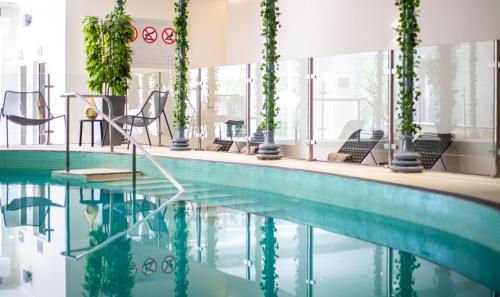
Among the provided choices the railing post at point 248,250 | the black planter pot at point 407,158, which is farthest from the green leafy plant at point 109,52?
the railing post at point 248,250

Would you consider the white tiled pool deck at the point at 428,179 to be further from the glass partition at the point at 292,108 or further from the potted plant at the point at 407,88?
the glass partition at the point at 292,108

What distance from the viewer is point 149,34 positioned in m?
13.5

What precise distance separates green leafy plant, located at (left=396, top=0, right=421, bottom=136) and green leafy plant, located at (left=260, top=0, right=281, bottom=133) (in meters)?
1.98

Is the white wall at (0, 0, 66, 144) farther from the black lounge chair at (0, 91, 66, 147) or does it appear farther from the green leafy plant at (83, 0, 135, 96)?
the green leafy plant at (83, 0, 135, 96)

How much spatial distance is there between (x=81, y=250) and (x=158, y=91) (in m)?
→ 6.31

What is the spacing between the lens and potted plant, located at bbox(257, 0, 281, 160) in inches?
308

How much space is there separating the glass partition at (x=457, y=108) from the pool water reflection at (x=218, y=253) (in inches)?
54.2

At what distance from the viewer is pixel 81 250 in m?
3.88

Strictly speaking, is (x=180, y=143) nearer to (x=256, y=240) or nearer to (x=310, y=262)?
(x=256, y=240)

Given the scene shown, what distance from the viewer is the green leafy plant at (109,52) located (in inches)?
406

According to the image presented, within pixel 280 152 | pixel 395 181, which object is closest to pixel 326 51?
pixel 280 152

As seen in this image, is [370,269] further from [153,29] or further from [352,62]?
[153,29]

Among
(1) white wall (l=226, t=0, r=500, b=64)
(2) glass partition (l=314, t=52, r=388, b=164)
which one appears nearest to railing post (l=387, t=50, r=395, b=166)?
(2) glass partition (l=314, t=52, r=388, b=164)

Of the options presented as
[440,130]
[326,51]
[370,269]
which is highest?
[326,51]
